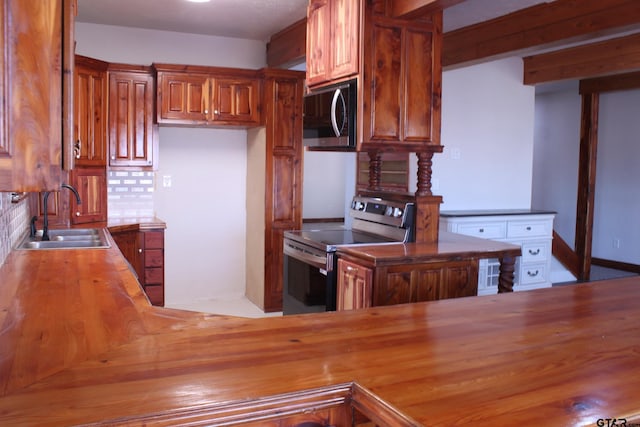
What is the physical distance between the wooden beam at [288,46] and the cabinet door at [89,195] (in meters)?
1.82

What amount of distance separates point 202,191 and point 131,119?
0.99 metres

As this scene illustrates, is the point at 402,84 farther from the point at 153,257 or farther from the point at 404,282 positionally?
the point at 153,257

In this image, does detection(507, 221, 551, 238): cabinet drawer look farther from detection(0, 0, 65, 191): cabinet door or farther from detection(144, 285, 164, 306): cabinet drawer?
detection(0, 0, 65, 191): cabinet door

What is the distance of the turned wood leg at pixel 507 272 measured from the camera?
338 centimetres

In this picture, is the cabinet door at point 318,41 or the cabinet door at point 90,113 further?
the cabinet door at point 90,113

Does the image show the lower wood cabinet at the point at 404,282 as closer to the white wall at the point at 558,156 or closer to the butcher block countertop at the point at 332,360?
the butcher block countertop at the point at 332,360

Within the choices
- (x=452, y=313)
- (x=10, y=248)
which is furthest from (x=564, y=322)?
(x=10, y=248)

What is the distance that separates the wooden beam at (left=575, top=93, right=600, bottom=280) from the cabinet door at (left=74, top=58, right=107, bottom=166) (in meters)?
5.47

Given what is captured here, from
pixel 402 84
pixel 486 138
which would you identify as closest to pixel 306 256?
pixel 402 84

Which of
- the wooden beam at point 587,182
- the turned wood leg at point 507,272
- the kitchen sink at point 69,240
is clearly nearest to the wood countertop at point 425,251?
the turned wood leg at point 507,272

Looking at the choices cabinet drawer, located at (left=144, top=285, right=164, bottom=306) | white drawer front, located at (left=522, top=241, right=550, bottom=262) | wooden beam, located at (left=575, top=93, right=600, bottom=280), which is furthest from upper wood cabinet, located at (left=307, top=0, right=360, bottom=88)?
wooden beam, located at (left=575, top=93, right=600, bottom=280)

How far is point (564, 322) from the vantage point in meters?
1.77

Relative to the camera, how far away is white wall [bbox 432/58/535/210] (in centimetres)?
584

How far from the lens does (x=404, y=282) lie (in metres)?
3.21
